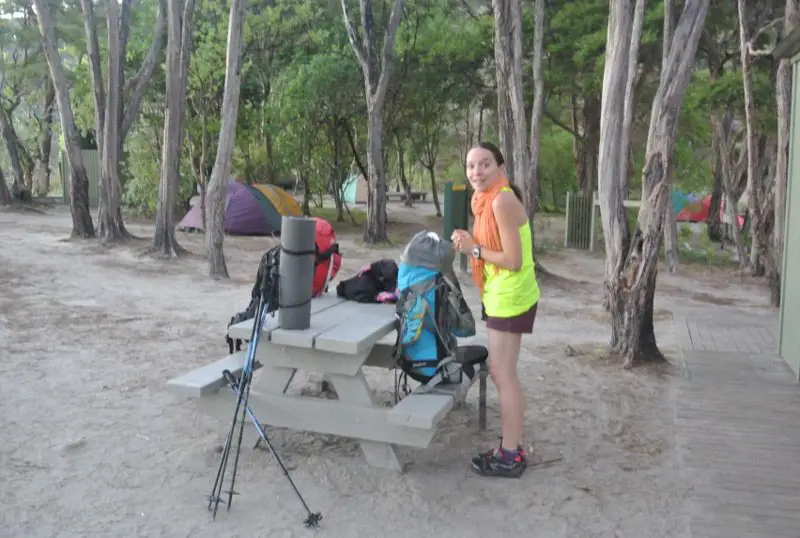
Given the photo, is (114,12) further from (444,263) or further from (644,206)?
(444,263)

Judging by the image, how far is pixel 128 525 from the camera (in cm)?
348

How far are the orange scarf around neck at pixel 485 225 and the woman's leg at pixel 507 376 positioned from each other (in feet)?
1.01

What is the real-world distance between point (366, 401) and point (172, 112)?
9.60m

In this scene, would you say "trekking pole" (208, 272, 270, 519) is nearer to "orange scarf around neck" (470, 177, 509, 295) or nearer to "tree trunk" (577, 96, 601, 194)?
"orange scarf around neck" (470, 177, 509, 295)

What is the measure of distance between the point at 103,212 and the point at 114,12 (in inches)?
134

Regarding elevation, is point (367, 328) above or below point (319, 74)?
below

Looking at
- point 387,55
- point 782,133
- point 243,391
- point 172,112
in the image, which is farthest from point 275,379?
point 387,55

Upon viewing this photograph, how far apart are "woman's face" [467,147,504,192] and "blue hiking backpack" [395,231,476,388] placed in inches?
17.2

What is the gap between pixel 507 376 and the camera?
13.2 feet

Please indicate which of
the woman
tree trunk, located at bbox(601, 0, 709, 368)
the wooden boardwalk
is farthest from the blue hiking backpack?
tree trunk, located at bbox(601, 0, 709, 368)

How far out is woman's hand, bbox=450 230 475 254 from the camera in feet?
12.9

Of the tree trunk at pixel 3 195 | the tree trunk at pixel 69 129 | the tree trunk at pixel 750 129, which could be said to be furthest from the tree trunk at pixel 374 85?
the tree trunk at pixel 3 195

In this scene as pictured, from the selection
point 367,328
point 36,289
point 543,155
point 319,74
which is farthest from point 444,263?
point 543,155

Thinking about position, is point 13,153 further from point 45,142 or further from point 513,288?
point 513,288
